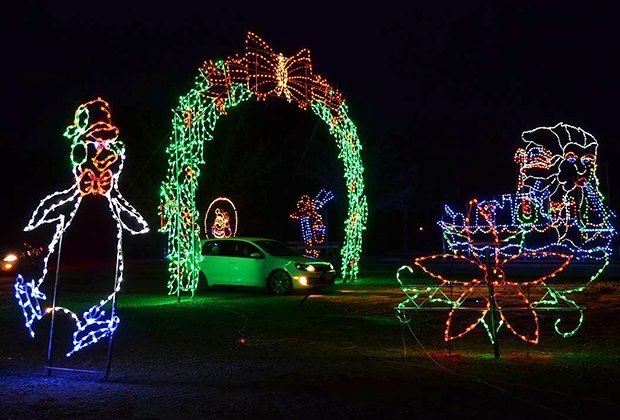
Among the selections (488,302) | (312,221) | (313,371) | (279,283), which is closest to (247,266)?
(279,283)

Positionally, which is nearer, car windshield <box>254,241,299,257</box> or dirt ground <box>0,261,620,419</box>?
dirt ground <box>0,261,620,419</box>

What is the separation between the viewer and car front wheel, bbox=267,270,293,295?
18266 millimetres

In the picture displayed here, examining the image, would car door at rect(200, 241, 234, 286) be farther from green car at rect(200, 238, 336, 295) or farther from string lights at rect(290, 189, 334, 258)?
string lights at rect(290, 189, 334, 258)

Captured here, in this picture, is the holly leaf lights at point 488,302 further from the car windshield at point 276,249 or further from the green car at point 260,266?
the car windshield at point 276,249

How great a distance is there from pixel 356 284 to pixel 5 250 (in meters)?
17.9

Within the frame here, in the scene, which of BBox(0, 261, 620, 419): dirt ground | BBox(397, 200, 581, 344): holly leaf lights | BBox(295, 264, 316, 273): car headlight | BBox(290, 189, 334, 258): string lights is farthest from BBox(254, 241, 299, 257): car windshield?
BBox(290, 189, 334, 258): string lights

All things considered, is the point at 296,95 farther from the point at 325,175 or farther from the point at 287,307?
the point at 325,175

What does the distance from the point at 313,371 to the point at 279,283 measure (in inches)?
407

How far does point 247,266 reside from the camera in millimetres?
18844

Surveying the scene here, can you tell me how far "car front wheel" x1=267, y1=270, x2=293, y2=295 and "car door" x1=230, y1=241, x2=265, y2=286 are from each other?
0.81ft

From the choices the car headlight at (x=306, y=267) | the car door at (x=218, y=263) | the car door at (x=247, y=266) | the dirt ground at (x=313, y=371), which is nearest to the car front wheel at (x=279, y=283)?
the car door at (x=247, y=266)

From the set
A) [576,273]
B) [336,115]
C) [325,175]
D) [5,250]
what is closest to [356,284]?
[336,115]

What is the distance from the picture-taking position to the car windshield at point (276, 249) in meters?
19.1

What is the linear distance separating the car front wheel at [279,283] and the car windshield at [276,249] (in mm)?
645
